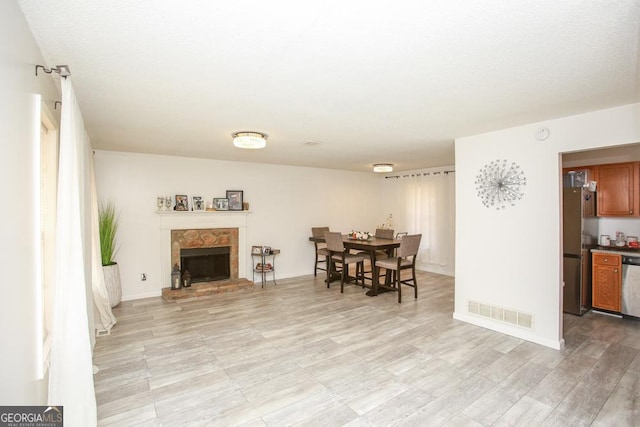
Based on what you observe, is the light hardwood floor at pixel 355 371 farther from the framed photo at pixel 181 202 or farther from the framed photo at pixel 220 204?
the framed photo at pixel 220 204

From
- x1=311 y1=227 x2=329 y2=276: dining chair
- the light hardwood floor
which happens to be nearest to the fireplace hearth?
the light hardwood floor

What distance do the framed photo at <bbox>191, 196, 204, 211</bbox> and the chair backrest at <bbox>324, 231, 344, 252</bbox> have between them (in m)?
2.30

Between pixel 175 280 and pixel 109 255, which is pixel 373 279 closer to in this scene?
pixel 175 280

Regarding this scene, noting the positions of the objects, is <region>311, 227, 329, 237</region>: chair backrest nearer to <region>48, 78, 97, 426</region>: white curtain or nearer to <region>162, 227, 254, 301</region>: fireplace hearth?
<region>162, 227, 254, 301</region>: fireplace hearth

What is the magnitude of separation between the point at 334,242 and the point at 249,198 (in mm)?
1902

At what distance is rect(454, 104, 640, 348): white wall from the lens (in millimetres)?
2936

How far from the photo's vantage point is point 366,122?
10.5 ft

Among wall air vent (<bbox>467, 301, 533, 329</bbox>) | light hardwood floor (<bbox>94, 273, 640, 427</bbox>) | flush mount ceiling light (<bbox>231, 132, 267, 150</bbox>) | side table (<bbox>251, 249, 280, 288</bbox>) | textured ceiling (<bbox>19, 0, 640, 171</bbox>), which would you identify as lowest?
light hardwood floor (<bbox>94, 273, 640, 427</bbox>)

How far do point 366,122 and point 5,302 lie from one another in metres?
2.93

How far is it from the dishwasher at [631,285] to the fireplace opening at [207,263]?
585 cm

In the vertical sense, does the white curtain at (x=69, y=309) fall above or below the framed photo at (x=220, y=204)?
below

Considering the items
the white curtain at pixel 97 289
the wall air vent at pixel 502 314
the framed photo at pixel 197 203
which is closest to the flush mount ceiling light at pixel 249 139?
the white curtain at pixel 97 289

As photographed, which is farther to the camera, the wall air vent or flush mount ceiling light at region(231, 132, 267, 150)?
flush mount ceiling light at region(231, 132, 267, 150)

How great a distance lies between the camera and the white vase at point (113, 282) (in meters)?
4.27
